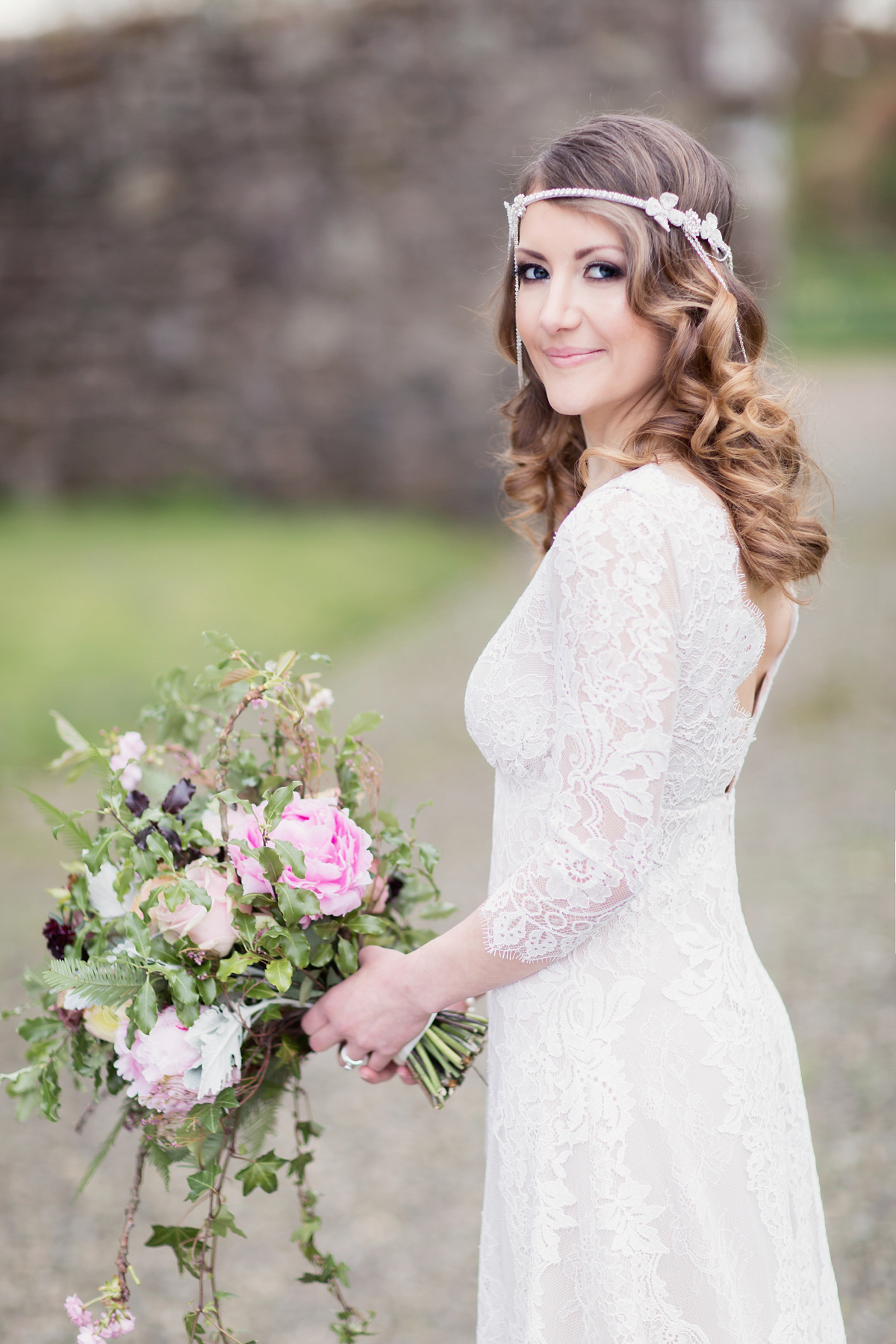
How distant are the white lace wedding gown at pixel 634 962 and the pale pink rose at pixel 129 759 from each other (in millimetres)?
578

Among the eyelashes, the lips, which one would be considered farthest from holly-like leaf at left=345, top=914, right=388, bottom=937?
the eyelashes

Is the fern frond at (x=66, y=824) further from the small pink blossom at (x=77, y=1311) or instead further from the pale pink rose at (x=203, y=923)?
the small pink blossom at (x=77, y=1311)

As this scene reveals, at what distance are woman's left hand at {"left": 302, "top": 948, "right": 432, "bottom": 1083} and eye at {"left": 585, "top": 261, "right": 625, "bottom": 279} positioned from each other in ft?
3.33

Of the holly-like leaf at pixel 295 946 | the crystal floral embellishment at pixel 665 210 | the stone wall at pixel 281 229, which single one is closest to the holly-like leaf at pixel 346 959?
the holly-like leaf at pixel 295 946

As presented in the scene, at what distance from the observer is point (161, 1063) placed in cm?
170

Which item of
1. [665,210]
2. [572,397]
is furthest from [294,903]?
[665,210]

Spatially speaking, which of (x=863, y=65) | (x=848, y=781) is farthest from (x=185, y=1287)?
(x=863, y=65)

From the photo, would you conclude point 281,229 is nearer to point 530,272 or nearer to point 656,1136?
point 530,272

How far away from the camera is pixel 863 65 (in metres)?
28.2

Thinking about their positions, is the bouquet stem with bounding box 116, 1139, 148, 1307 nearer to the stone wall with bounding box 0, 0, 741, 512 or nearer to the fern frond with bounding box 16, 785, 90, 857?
the fern frond with bounding box 16, 785, 90, 857

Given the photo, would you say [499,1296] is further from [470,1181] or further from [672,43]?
[672,43]

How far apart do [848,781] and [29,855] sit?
3.90 meters

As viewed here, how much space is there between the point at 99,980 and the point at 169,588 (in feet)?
24.9

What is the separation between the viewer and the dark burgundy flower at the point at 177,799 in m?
1.86
